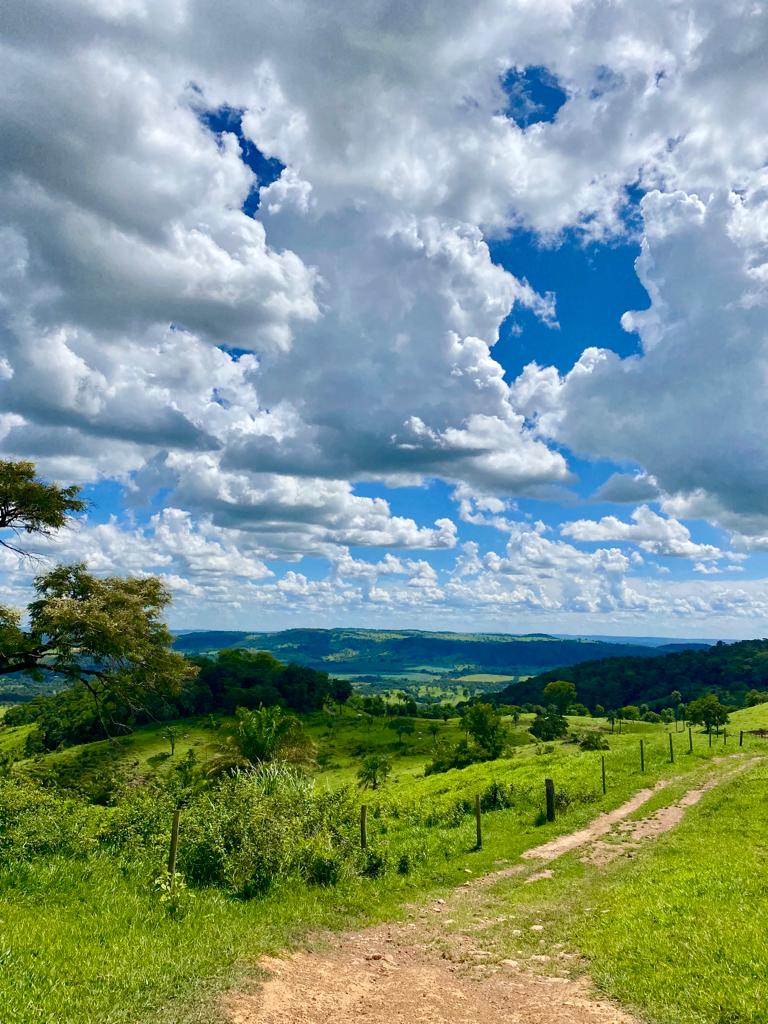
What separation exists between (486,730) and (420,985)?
263 ft

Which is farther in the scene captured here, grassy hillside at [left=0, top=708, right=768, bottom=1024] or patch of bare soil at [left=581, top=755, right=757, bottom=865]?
patch of bare soil at [left=581, top=755, right=757, bottom=865]

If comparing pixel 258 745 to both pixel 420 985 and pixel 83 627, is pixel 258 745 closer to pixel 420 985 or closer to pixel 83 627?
pixel 83 627

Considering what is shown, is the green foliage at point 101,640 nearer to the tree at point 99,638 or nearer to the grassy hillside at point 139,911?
the tree at point 99,638

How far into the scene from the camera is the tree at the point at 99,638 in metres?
19.4

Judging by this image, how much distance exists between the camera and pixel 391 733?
150m

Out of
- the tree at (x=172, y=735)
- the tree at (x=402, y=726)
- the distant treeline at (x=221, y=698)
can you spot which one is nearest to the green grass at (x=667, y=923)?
the tree at (x=172, y=735)

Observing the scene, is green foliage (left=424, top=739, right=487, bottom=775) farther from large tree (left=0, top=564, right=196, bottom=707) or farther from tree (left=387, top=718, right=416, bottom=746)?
large tree (left=0, top=564, right=196, bottom=707)

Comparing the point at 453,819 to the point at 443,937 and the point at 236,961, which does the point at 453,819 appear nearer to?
the point at 443,937

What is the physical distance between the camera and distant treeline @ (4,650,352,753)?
429 feet

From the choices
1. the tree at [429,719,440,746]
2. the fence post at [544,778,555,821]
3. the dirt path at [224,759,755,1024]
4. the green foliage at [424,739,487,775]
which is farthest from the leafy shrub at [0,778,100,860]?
the tree at [429,719,440,746]

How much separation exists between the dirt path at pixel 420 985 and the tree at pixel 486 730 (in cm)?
7076

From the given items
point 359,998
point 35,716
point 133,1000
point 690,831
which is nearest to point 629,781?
point 690,831

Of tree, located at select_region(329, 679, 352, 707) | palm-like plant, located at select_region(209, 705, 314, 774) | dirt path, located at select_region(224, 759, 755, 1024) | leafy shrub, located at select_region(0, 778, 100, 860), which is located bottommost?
tree, located at select_region(329, 679, 352, 707)

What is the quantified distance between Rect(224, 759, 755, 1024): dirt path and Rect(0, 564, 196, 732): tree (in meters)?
Answer: 11.3
